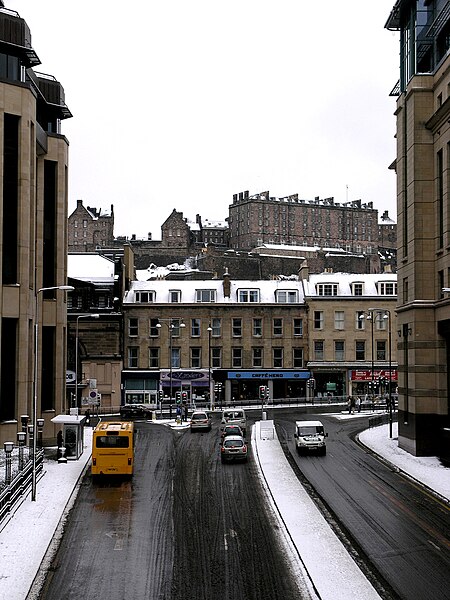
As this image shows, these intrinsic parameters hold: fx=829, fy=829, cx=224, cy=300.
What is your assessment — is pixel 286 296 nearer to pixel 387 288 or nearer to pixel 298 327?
pixel 298 327

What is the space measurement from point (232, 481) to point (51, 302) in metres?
24.7

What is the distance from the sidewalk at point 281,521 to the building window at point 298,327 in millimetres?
45614

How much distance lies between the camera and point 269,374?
311ft

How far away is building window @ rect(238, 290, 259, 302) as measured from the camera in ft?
318

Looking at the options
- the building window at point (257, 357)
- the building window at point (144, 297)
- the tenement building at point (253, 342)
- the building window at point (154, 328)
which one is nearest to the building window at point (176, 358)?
the tenement building at point (253, 342)

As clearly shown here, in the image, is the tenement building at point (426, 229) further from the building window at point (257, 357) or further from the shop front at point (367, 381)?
the building window at point (257, 357)

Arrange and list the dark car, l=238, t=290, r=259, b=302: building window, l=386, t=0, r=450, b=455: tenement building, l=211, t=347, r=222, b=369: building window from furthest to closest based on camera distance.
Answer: l=238, t=290, r=259, b=302: building window, l=211, t=347, r=222, b=369: building window, the dark car, l=386, t=0, r=450, b=455: tenement building

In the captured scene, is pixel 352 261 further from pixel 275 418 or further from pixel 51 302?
pixel 51 302

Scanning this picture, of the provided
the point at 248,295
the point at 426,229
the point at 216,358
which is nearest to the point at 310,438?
the point at 426,229

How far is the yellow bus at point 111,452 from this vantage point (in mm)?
40688

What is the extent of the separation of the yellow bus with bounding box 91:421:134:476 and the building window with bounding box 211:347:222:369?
175 feet

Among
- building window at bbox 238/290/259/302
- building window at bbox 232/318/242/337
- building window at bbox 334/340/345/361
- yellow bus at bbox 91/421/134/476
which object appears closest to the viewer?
yellow bus at bbox 91/421/134/476

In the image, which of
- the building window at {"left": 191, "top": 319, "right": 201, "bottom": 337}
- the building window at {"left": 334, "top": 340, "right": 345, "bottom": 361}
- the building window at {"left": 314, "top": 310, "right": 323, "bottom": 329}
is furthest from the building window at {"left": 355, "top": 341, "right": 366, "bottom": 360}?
the building window at {"left": 191, "top": 319, "right": 201, "bottom": 337}

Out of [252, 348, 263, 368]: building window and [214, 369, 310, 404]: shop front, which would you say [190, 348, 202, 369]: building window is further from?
[252, 348, 263, 368]: building window
